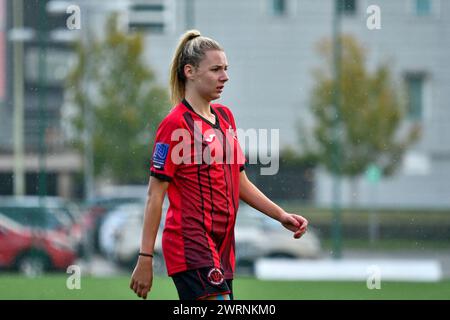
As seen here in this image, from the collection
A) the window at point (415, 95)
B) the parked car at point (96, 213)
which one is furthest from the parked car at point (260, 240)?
the window at point (415, 95)

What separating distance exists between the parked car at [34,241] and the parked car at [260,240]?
2.34 metres

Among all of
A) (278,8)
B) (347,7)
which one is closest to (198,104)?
(347,7)

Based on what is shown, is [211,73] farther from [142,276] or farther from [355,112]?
[355,112]

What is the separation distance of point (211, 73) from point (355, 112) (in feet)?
30.5

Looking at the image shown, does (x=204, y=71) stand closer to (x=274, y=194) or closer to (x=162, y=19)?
(x=274, y=194)

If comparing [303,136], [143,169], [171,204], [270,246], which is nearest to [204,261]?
[171,204]

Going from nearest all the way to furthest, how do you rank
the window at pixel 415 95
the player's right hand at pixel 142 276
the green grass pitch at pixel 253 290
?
the player's right hand at pixel 142 276
the green grass pitch at pixel 253 290
the window at pixel 415 95

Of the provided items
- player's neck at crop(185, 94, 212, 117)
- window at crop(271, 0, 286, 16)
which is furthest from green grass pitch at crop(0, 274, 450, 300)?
window at crop(271, 0, 286, 16)

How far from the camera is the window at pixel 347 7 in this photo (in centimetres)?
1373

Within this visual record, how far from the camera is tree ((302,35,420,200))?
1291cm

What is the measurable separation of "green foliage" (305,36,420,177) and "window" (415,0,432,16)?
1060 millimetres

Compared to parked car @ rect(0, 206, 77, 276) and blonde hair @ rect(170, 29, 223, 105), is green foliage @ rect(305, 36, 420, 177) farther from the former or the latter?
blonde hair @ rect(170, 29, 223, 105)

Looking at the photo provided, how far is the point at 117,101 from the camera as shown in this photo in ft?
40.7

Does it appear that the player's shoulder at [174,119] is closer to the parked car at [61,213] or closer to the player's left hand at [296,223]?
the player's left hand at [296,223]
